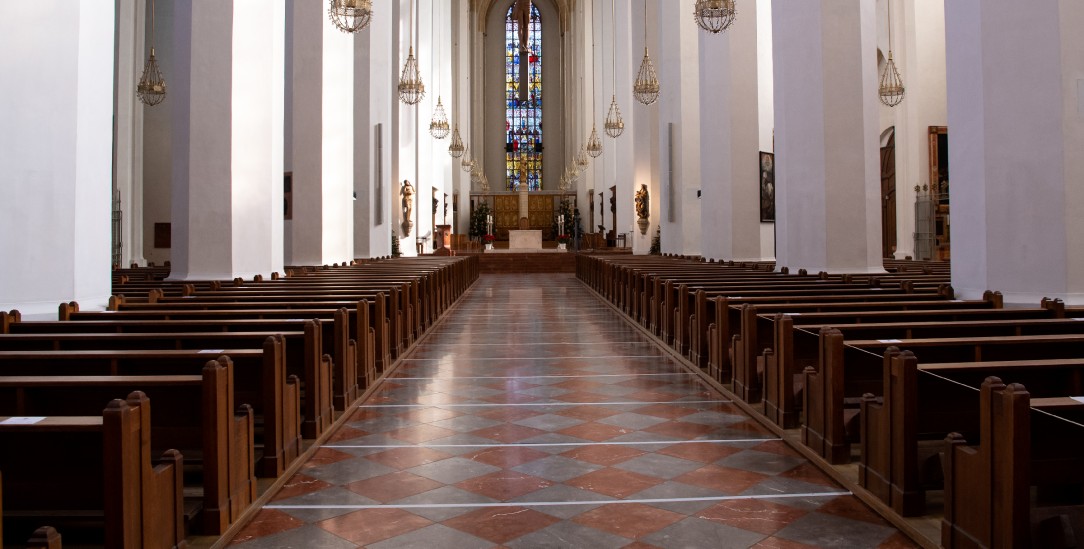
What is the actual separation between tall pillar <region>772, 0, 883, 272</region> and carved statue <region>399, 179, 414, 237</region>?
12.3m

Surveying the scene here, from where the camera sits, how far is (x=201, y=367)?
3533 mm

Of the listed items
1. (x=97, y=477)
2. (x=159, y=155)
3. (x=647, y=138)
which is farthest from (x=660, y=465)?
(x=647, y=138)

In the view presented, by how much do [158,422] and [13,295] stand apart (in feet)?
10.2

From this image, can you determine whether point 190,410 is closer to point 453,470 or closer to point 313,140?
point 453,470

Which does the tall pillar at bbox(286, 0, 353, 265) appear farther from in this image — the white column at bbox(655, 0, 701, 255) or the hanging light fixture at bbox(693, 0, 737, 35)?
the white column at bbox(655, 0, 701, 255)

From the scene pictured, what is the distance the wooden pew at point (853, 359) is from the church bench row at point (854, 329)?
22 cm

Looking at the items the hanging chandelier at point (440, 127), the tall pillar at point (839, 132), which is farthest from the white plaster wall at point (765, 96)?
the hanging chandelier at point (440, 127)

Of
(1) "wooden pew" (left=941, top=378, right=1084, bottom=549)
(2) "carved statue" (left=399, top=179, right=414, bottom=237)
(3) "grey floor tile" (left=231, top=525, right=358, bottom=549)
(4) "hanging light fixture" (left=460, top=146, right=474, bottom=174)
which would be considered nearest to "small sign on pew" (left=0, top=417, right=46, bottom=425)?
(3) "grey floor tile" (left=231, top=525, right=358, bottom=549)

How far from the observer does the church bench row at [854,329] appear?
4.09 m

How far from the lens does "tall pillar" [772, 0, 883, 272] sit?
30.8ft

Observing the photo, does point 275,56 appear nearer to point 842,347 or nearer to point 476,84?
point 842,347

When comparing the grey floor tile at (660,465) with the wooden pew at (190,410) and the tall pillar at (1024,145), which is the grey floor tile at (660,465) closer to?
the wooden pew at (190,410)

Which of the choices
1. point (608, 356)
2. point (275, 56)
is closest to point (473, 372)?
point (608, 356)

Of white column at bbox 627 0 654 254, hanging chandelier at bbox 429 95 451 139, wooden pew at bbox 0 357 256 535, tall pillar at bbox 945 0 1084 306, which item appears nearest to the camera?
wooden pew at bbox 0 357 256 535
